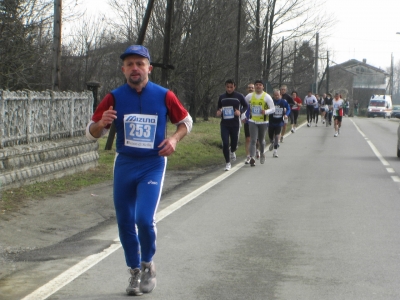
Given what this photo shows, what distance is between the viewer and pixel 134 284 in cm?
557

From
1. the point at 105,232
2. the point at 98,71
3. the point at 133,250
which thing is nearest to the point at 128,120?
the point at 133,250

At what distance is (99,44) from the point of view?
44344mm

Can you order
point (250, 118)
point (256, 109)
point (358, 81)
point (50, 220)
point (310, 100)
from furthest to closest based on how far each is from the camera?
point (358, 81) < point (310, 100) < point (250, 118) < point (256, 109) < point (50, 220)

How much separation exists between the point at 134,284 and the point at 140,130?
1.13 metres

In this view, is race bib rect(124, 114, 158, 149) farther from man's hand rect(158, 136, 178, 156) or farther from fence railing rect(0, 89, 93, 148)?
fence railing rect(0, 89, 93, 148)

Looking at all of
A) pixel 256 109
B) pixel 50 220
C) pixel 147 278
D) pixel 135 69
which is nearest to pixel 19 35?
pixel 256 109

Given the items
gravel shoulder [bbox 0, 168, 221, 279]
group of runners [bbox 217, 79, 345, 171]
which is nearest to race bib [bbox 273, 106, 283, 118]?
group of runners [bbox 217, 79, 345, 171]

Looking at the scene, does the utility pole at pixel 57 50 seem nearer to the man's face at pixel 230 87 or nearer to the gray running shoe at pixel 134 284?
the man's face at pixel 230 87

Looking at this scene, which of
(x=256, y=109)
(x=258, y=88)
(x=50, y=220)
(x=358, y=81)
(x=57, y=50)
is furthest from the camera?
(x=358, y=81)

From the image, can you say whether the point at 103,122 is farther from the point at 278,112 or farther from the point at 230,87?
Answer: the point at 278,112

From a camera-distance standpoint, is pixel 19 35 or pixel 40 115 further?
pixel 19 35

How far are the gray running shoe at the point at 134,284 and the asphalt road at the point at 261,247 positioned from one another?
7 centimetres

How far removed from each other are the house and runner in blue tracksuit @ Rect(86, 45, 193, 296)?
403ft

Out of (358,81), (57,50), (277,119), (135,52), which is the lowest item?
(277,119)
